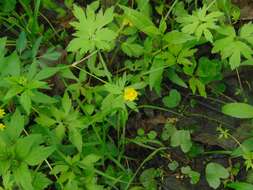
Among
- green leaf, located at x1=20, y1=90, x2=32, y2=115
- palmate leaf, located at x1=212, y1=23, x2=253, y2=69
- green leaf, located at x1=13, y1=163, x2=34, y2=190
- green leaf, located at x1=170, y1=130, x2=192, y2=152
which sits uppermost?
palmate leaf, located at x1=212, y1=23, x2=253, y2=69

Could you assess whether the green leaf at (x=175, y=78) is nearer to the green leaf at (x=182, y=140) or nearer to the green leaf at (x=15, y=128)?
the green leaf at (x=182, y=140)

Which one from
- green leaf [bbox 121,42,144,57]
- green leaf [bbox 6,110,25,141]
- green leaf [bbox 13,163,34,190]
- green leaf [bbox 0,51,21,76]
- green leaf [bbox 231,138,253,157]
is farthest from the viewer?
green leaf [bbox 121,42,144,57]

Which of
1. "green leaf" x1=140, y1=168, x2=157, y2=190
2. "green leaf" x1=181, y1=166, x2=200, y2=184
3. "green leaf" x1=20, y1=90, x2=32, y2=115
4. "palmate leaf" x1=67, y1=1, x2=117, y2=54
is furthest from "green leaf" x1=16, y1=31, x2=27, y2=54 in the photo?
"green leaf" x1=181, y1=166, x2=200, y2=184

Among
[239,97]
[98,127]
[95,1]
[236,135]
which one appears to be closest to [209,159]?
[236,135]

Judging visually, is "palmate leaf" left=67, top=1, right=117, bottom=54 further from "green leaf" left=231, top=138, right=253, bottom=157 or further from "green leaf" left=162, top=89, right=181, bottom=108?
"green leaf" left=231, top=138, right=253, bottom=157

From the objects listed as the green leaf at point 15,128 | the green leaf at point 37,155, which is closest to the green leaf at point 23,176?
the green leaf at point 37,155

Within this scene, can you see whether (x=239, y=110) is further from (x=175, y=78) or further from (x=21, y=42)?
(x=21, y=42)

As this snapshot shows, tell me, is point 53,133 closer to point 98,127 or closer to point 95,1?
point 98,127
